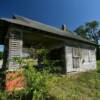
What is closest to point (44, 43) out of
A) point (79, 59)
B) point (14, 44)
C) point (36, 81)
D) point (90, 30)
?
point (79, 59)

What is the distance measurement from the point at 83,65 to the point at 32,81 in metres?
10.2

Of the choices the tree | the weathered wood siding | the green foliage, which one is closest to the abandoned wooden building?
the weathered wood siding

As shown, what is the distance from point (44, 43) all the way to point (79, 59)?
362 centimetres

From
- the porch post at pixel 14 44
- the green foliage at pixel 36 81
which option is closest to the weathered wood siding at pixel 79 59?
the porch post at pixel 14 44

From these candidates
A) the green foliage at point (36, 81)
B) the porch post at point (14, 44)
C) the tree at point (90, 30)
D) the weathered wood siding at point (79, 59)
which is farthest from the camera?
the tree at point (90, 30)

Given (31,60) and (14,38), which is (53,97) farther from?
(14,38)

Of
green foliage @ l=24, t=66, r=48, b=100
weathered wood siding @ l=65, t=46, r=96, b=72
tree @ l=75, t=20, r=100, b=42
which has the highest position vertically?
tree @ l=75, t=20, r=100, b=42

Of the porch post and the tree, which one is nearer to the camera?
the porch post

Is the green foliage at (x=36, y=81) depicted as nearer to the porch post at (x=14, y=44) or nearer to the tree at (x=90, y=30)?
the porch post at (x=14, y=44)

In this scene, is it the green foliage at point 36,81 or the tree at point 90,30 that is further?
the tree at point 90,30

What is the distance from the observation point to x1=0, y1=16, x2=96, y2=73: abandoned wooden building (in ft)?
29.6

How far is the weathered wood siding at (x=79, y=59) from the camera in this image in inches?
530

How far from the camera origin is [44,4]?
16.8 metres

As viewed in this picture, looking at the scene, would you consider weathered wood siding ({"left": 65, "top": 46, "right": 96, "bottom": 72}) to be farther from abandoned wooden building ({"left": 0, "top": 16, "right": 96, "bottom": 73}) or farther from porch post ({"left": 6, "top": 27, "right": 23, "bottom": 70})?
porch post ({"left": 6, "top": 27, "right": 23, "bottom": 70})
